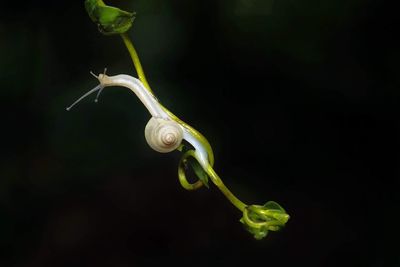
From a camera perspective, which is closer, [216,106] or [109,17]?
[109,17]

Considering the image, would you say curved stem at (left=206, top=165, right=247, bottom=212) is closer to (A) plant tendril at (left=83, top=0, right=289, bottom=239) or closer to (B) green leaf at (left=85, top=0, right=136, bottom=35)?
(A) plant tendril at (left=83, top=0, right=289, bottom=239)

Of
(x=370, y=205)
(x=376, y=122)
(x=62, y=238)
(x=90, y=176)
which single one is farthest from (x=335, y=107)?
A: (x=62, y=238)

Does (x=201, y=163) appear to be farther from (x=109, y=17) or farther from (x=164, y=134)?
(x=109, y=17)

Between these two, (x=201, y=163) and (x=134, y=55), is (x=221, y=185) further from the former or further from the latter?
(x=134, y=55)

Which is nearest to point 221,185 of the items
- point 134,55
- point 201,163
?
point 201,163

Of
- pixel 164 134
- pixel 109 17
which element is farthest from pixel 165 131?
pixel 109 17

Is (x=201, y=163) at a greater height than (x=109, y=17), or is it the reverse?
(x=109, y=17)

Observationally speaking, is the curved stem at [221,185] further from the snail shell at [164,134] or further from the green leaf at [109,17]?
the green leaf at [109,17]
